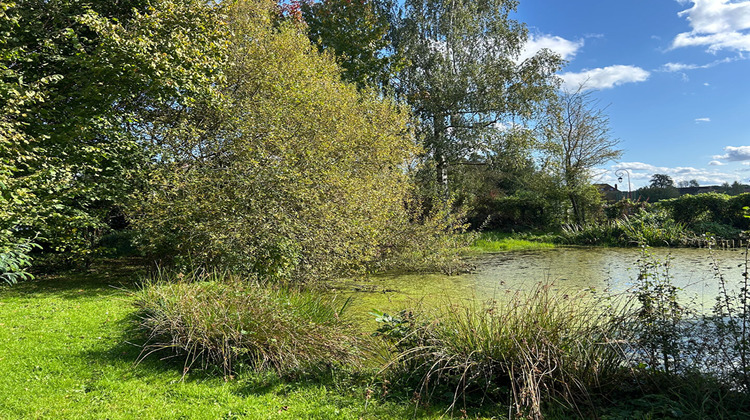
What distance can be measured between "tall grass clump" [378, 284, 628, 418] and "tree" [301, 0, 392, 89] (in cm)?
1503

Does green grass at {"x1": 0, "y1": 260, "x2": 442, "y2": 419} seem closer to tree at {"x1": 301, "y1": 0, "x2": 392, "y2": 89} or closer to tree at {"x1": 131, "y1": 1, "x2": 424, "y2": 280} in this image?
tree at {"x1": 131, "y1": 1, "x2": 424, "y2": 280}

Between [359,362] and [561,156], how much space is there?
19.6 meters

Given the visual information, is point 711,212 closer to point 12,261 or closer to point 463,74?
point 463,74

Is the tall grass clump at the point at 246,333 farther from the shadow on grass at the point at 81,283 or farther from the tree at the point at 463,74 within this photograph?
the tree at the point at 463,74

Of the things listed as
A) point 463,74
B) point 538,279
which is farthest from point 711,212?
point 538,279

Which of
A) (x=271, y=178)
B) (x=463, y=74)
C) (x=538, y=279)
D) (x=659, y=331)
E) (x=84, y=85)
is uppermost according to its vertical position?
(x=463, y=74)

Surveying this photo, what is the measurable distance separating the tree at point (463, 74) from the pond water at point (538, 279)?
5493mm

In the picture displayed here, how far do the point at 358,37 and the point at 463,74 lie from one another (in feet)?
15.9

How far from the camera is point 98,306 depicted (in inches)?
259

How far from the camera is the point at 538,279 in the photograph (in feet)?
31.5

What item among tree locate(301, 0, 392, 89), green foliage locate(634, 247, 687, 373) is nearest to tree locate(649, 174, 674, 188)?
tree locate(301, 0, 392, 89)

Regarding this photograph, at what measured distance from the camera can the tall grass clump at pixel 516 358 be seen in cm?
358

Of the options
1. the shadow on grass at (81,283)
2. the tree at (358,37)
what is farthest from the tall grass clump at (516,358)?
the tree at (358,37)

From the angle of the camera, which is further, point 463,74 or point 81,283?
point 463,74
